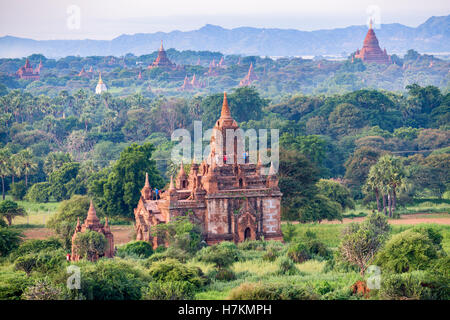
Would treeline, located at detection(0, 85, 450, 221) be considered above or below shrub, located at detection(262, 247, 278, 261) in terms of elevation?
above

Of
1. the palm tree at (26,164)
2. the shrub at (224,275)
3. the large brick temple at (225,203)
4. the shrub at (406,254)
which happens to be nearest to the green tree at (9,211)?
the large brick temple at (225,203)

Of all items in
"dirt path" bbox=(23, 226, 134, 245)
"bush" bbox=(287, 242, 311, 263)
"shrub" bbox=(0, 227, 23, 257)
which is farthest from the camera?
"dirt path" bbox=(23, 226, 134, 245)

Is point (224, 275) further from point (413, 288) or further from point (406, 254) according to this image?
point (413, 288)

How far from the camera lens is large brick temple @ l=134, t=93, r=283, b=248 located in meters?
47.9

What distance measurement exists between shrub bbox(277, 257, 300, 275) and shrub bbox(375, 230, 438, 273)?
417cm

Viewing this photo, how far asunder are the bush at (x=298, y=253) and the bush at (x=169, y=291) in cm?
978

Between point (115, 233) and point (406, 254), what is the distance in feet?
77.9

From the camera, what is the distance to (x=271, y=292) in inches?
1251

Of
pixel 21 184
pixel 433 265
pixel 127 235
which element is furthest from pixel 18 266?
pixel 21 184

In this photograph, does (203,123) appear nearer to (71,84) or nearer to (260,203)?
(260,203)

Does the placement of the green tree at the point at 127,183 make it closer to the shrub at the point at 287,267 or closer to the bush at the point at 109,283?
the shrub at the point at 287,267

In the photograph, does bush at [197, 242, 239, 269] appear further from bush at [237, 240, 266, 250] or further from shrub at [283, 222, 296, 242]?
shrub at [283, 222, 296, 242]

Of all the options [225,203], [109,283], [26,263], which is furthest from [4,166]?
[109,283]

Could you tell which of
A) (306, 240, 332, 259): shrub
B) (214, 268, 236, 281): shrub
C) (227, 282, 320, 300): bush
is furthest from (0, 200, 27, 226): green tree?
(227, 282, 320, 300): bush
